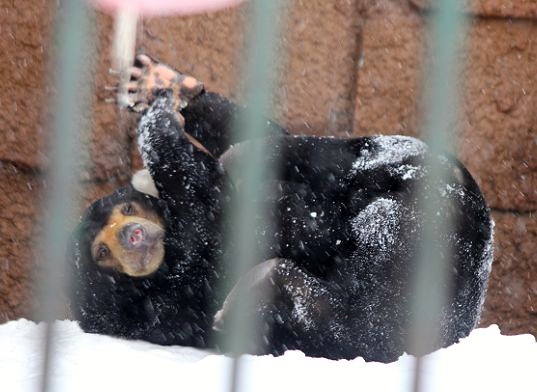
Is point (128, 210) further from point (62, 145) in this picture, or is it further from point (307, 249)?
point (62, 145)

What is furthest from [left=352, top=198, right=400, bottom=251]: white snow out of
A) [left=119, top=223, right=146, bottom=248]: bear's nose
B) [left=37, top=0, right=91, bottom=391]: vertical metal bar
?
[left=37, top=0, right=91, bottom=391]: vertical metal bar

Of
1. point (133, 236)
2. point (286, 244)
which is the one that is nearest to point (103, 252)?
point (133, 236)

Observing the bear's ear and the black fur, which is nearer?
the black fur

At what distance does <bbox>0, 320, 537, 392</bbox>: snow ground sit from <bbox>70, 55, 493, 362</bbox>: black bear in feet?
0.79

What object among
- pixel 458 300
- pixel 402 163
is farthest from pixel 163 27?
pixel 458 300

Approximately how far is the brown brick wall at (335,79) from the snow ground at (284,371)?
5.08ft

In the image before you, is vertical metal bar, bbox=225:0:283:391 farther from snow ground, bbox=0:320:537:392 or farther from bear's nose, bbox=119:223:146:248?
bear's nose, bbox=119:223:146:248

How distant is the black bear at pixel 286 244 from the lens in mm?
2645

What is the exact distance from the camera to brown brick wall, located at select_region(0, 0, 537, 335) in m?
3.96

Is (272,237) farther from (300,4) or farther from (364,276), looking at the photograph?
(300,4)

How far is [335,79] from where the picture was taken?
4043mm

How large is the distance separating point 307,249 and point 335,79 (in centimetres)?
140

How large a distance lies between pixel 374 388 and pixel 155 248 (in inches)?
51.0

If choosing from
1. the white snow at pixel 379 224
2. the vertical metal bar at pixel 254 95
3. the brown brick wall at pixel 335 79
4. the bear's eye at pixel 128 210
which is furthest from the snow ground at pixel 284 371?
the brown brick wall at pixel 335 79
